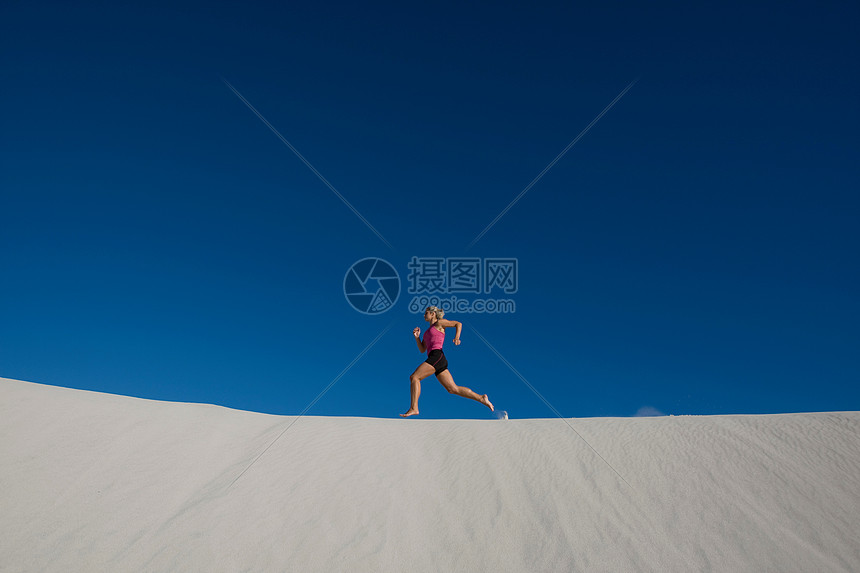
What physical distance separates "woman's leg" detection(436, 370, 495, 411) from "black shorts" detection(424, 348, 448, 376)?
0.12 metres

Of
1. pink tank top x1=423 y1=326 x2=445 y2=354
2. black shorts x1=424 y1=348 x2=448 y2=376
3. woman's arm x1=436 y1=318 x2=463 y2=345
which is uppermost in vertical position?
woman's arm x1=436 y1=318 x2=463 y2=345

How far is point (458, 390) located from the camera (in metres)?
8.52

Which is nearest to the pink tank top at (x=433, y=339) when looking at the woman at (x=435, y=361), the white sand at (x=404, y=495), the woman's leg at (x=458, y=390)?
the woman at (x=435, y=361)

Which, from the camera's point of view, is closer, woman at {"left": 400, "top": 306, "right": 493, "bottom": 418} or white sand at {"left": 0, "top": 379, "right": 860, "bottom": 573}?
white sand at {"left": 0, "top": 379, "right": 860, "bottom": 573}

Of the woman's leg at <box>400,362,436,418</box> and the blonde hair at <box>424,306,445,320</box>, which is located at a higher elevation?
the blonde hair at <box>424,306,445,320</box>

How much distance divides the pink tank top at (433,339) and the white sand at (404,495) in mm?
3395

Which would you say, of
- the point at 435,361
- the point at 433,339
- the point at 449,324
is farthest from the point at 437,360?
the point at 449,324

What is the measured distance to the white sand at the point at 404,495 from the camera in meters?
7.79

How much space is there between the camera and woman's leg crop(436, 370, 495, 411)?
839cm

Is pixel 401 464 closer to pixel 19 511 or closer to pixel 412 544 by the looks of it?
pixel 412 544

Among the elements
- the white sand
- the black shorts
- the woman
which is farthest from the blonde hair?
the white sand

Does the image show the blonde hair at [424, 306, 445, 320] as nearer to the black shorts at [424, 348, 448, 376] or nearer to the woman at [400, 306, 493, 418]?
the woman at [400, 306, 493, 418]

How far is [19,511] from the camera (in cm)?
794

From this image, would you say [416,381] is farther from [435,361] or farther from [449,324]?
[449,324]
